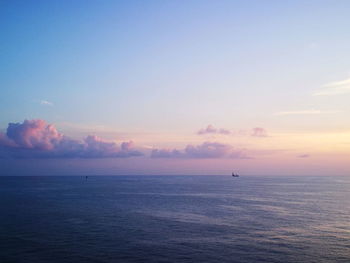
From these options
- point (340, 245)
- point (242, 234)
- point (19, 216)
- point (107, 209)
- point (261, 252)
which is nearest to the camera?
point (261, 252)

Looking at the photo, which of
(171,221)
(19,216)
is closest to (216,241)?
(171,221)

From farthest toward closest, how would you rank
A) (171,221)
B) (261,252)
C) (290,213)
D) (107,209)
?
(107,209) → (290,213) → (171,221) → (261,252)

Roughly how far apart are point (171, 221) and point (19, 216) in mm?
36249

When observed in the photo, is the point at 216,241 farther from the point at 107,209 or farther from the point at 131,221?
the point at 107,209

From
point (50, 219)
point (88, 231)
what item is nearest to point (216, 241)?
point (88, 231)

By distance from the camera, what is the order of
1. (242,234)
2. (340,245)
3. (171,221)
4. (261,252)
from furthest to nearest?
1. (171,221)
2. (242,234)
3. (340,245)
4. (261,252)

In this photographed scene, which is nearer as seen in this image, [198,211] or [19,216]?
[19,216]

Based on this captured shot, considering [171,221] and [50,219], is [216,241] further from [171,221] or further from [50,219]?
[50,219]

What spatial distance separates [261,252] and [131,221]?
32108 millimetres

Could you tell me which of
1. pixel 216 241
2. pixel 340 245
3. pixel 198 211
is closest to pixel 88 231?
pixel 216 241

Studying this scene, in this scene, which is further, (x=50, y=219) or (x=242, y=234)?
(x=50, y=219)

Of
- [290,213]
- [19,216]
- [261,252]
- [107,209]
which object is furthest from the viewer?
[107,209]

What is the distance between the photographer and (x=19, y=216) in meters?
73.8

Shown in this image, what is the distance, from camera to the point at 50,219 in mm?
70125
